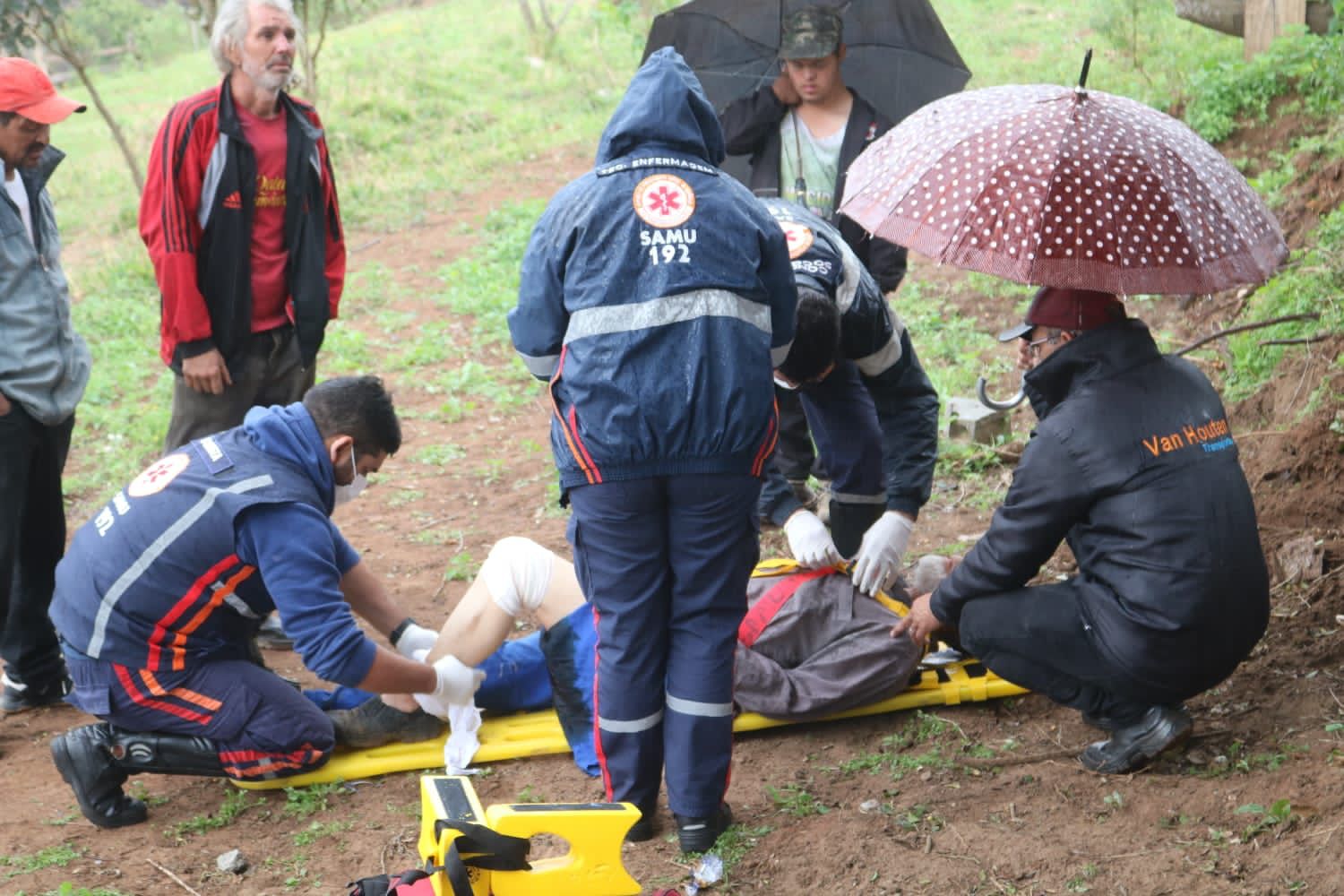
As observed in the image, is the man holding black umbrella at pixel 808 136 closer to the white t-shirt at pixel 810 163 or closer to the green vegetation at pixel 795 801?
the white t-shirt at pixel 810 163

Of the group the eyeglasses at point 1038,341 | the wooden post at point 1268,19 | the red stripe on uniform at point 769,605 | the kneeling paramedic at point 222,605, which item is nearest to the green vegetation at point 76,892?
the kneeling paramedic at point 222,605

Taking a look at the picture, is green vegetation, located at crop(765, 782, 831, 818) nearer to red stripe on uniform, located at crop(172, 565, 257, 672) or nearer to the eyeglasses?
the eyeglasses

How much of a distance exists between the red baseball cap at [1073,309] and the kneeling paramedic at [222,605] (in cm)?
171

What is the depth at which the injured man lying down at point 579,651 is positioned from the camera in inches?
145

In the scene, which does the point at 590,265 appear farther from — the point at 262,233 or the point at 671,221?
the point at 262,233

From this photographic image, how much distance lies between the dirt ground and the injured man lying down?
0.52ft

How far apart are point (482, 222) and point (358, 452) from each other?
7619 mm

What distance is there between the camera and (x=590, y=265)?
2.88 m

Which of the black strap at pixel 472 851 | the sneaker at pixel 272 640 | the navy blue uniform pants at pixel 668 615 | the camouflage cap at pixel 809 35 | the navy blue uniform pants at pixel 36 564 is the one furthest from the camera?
the camouflage cap at pixel 809 35

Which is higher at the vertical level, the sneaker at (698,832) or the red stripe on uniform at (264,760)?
the red stripe on uniform at (264,760)

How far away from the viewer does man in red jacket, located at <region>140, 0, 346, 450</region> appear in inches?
170

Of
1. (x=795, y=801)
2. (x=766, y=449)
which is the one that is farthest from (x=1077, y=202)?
(x=795, y=801)

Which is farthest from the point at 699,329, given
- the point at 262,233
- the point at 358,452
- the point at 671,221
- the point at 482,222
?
the point at 482,222

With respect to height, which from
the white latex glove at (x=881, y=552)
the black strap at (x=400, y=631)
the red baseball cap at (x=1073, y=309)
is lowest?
the black strap at (x=400, y=631)
